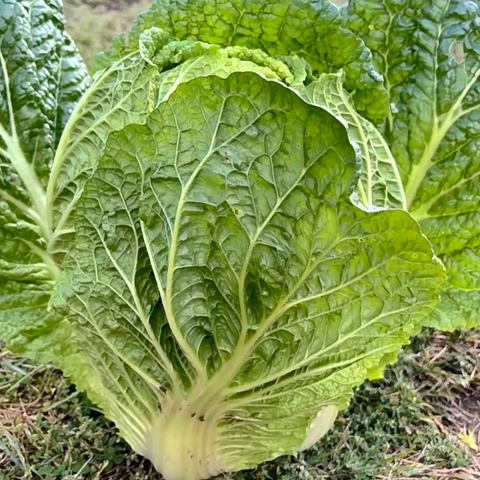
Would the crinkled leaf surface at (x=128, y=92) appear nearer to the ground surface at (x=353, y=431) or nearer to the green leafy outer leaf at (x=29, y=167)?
the green leafy outer leaf at (x=29, y=167)

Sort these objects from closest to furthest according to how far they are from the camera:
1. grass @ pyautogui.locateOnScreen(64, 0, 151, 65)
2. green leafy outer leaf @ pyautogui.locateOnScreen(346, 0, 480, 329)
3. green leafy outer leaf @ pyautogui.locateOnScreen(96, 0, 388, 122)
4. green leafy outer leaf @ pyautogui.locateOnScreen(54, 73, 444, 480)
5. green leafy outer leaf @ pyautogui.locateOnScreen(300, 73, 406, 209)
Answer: green leafy outer leaf @ pyautogui.locateOnScreen(54, 73, 444, 480), green leafy outer leaf @ pyautogui.locateOnScreen(300, 73, 406, 209), green leafy outer leaf @ pyautogui.locateOnScreen(96, 0, 388, 122), green leafy outer leaf @ pyautogui.locateOnScreen(346, 0, 480, 329), grass @ pyautogui.locateOnScreen(64, 0, 151, 65)

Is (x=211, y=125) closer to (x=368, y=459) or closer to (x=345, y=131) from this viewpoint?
(x=345, y=131)

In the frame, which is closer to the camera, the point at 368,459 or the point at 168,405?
the point at 168,405

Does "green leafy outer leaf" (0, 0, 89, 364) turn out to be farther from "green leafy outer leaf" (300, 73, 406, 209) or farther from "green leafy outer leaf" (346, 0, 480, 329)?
"green leafy outer leaf" (346, 0, 480, 329)

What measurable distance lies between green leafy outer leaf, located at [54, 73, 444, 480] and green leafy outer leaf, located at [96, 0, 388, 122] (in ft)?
1.71

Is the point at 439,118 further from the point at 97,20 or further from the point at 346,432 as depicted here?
the point at 97,20

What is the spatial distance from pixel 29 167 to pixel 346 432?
115cm

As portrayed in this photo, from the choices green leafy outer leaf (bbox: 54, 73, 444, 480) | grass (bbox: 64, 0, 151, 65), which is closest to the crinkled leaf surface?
green leafy outer leaf (bbox: 54, 73, 444, 480)

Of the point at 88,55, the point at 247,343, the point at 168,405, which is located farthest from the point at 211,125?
the point at 88,55

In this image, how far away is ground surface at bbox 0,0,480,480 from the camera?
1.80m

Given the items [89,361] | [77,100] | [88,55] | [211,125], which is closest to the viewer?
[211,125]

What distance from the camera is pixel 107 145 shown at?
1309mm

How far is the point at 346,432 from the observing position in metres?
1.91

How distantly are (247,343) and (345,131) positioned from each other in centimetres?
52
